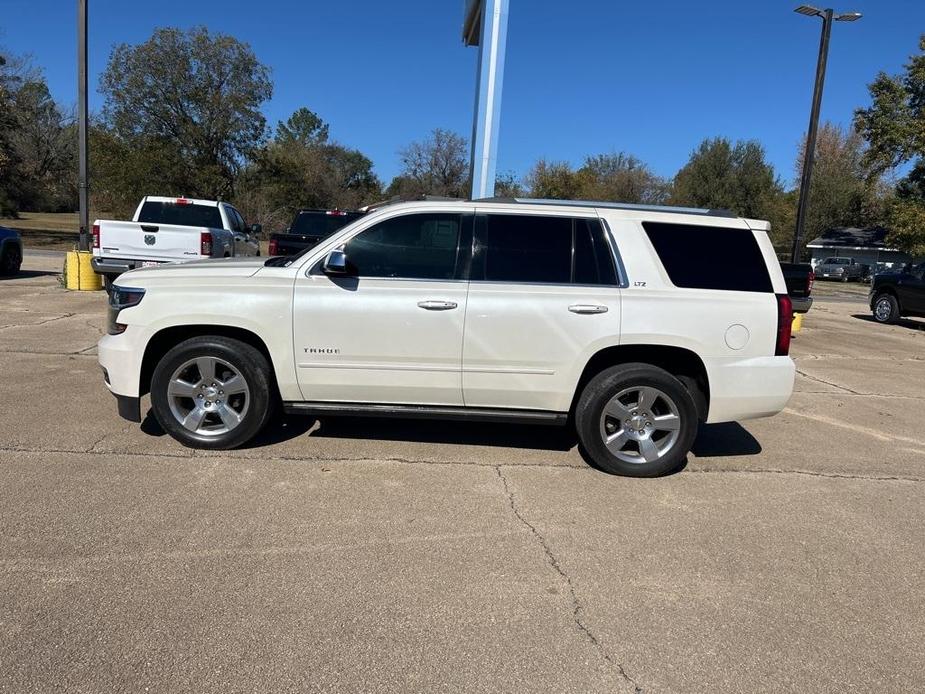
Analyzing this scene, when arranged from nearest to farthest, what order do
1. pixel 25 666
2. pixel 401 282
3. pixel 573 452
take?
pixel 25 666 → pixel 401 282 → pixel 573 452

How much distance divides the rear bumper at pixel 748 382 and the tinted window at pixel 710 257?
54 cm

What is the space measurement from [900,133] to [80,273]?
107ft

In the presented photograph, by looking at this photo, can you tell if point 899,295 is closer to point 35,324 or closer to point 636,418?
point 636,418

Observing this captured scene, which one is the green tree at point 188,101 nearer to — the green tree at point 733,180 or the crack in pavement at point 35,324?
the crack in pavement at point 35,324

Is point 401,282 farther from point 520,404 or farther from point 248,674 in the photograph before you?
point 248,674

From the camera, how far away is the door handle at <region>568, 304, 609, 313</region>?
4844mm

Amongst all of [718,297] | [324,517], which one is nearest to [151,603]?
[324,517]

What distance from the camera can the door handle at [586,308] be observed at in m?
4.84

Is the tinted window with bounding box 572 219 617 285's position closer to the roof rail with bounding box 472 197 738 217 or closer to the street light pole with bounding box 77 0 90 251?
the roof rail with bounding box 472 197 738 217

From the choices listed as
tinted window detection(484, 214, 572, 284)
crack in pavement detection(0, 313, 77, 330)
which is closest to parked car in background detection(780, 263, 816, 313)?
tinted window detection(484, 214, 572, 284)

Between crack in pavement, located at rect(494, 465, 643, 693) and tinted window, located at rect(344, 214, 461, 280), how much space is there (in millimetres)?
1612

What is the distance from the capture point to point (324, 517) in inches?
161

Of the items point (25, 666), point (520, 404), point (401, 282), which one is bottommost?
point (25, 666)

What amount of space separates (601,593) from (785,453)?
3.24m
